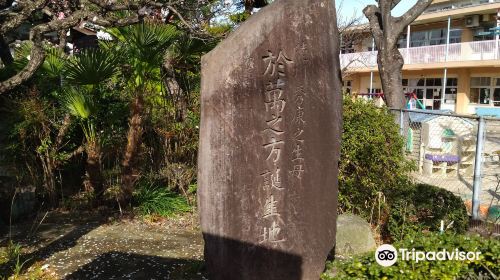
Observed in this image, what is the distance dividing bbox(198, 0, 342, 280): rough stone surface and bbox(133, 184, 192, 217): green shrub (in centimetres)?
296

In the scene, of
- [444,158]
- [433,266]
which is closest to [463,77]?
[444,158]

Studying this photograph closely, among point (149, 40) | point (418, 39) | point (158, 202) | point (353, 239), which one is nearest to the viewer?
point (353, 239)

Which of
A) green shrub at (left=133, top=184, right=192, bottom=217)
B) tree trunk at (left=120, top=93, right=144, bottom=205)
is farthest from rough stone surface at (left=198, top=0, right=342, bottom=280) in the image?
green shrub at (left=133, top=184, right=192, bottom=217)

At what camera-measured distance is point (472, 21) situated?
2303 centimetres

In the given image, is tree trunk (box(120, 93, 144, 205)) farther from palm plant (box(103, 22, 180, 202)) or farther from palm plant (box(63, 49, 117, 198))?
palm plant (box(63, 49, 117, 198))

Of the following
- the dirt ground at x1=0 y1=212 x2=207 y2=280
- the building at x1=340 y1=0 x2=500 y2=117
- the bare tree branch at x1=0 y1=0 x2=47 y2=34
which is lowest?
the dirt ground at x1=0 y1=212 x2=207 y2=280

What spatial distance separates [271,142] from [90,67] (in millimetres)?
3247

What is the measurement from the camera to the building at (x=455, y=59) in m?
20.5

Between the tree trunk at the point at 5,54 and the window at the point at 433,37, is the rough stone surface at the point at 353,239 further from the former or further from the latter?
the window at the point at 433,37

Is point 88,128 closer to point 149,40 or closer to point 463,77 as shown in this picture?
point 149,40

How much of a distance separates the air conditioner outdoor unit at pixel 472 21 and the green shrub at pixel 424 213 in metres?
21.2

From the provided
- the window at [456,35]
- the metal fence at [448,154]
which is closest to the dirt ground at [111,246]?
the metal fence at [448,154]

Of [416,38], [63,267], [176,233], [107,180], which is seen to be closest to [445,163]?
[176,233]

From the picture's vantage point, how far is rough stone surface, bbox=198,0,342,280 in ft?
10.3
